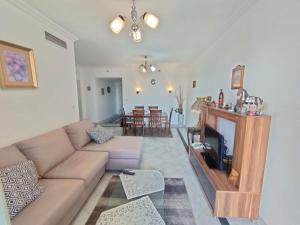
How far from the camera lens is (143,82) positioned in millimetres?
6852

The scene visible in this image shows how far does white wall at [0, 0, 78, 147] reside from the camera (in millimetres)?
1928

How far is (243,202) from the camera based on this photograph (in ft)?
5.83

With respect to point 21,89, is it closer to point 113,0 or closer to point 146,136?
point 113,0

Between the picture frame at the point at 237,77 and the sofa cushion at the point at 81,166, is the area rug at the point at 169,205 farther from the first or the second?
the picture frame at the point at 237,77

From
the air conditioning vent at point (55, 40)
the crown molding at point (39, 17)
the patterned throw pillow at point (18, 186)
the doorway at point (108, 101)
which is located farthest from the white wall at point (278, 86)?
the doorway at point (108, 101)

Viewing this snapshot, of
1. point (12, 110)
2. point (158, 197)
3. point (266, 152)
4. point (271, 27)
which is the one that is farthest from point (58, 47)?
point (266, 152)

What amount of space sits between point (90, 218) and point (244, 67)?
2.82 metres

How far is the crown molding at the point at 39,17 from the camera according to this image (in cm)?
201

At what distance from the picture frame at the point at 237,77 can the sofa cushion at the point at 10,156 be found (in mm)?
3005

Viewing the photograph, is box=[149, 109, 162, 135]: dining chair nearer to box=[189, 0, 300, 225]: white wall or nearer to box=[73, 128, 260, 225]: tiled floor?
box=[73, 128, 260, 225]: tiled floor

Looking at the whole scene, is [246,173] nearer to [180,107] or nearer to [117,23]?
[117,23]

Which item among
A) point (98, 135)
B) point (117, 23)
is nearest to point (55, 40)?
point (117, 23)

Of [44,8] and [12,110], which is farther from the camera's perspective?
[44,8]

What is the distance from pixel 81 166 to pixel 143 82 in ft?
17.0
